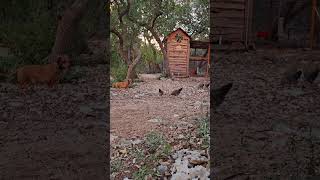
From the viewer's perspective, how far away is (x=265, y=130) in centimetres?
452

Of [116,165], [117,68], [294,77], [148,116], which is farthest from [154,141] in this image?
[117,68]

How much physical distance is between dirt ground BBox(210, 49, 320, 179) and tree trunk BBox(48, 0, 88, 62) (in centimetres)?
510

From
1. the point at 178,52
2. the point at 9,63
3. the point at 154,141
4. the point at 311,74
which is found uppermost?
the point at 178,52

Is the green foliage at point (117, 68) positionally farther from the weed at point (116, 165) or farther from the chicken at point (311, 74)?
the weed at point (116, 165)

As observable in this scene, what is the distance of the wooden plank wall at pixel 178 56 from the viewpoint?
770 inches

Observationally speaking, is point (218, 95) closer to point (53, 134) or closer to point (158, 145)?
point (158, 145)

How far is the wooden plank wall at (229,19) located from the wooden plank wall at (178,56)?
691cm

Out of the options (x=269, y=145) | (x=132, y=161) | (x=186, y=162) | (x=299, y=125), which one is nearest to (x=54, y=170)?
(x=132, y=161)

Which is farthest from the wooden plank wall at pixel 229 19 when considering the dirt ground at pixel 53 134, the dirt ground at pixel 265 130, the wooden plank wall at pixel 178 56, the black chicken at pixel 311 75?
the wooden plank wall at pixel 178 56

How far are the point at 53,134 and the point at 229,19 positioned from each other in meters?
9.22

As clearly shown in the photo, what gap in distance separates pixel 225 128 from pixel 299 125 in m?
0.99

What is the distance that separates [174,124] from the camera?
18.1 ft

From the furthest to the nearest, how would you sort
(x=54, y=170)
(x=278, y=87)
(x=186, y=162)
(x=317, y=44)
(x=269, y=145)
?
(x=317, y=44) → (x=278, y=87) → (x=269, y=145) → (x=186, y=162) → (x=54, y=170)

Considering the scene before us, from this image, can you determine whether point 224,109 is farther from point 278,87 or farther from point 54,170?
point 54,170
